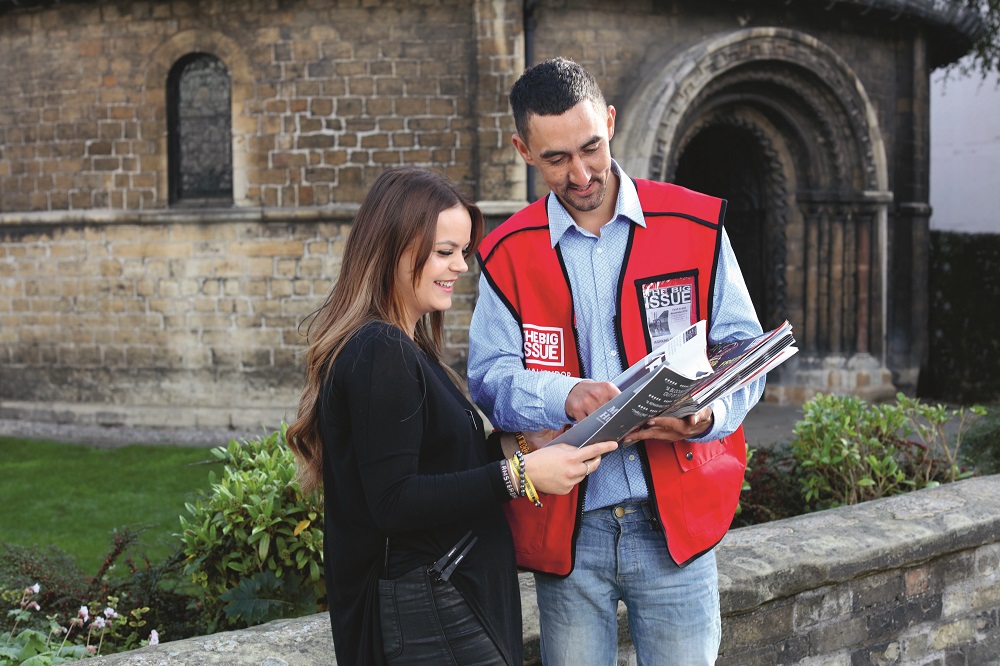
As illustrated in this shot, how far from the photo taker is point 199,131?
38.7 feet

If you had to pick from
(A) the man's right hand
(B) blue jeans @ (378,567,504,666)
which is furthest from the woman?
(A) the man's right hand

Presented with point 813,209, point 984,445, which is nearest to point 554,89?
point 984,445

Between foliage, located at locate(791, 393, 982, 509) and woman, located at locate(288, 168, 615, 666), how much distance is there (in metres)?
3.08

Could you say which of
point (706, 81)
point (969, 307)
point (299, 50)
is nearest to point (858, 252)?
point (969, 307)

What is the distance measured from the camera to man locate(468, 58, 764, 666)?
237cm

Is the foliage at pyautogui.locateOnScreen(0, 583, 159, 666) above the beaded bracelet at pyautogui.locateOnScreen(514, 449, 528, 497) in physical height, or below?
below

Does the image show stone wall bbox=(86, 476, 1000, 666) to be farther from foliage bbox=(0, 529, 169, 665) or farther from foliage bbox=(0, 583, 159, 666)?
foliage bbox=(0, 529, 169, 665)

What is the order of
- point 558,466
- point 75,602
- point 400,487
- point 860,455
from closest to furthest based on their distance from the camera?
1. point 400,487
2. point 558,466
3. point 75,602
4. point 860,455

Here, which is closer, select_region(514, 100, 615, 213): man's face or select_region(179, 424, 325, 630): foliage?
select_region(514, 100, 615, 213): man's face

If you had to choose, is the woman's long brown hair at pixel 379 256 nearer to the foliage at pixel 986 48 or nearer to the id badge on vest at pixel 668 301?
the id badge on vest at pixel 668 301

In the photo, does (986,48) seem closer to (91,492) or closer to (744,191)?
(744,191)

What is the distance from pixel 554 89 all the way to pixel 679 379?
0.75 m

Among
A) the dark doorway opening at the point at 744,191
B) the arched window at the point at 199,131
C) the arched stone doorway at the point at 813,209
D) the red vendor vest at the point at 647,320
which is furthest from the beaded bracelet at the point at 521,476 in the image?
the dark doorway opening at the point at 744,191

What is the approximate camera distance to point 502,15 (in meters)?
10.8
